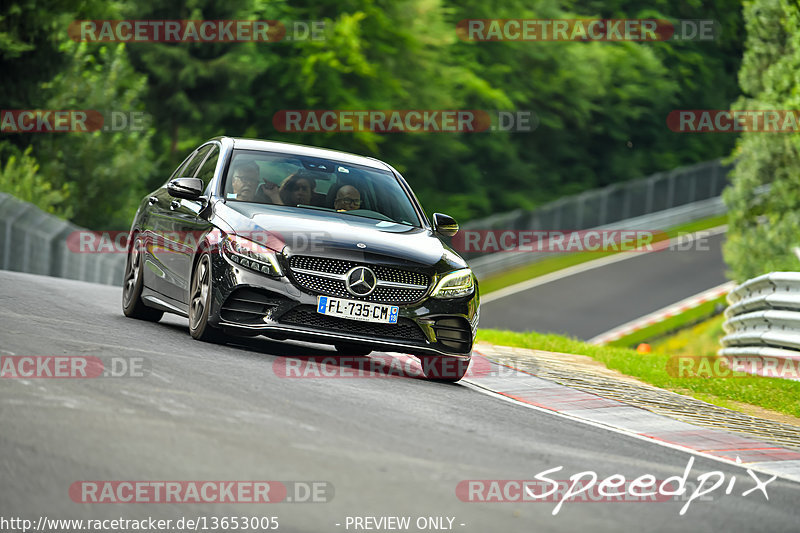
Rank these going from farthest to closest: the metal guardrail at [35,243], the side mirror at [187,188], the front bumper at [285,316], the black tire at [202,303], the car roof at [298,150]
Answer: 1. the metal guardrail at [35,243]
2. the car roof at [298,150]
3. the side mirror at [187,188]
4. the black tire at [202,303]
5. the front bumper at [285,316]

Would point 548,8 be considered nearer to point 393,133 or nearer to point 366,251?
point 393,133

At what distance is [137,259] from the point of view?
12.4 m

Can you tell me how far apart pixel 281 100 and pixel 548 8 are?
1716 cm

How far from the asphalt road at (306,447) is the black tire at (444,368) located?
34.3 inches

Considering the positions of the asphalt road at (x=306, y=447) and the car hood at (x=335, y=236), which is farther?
the car hood at (x=335, y=236)

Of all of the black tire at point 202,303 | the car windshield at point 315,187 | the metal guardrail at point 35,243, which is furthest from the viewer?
the metal guardrail at point 35,243

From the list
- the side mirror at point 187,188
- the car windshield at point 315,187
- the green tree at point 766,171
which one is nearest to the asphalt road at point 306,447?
the side mirror at point 187,188

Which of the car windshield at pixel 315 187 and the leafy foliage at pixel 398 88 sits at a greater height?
the leafy foliage at pixel 398 88

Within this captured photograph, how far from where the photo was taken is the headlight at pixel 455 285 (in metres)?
10.1

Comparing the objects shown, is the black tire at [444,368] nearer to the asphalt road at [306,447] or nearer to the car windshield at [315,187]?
the asphalt road at [306,447]

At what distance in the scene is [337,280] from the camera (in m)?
9.76

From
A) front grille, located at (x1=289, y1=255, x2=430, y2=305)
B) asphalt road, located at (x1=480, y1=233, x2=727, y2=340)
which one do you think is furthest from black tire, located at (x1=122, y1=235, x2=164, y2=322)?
asphalt road, located at (x1=480, y1=233, x2=727, y2=340)

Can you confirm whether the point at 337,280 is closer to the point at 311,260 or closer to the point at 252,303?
the point at 311,260

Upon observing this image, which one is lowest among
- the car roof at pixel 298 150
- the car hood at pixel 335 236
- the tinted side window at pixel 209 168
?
the car hood at pixel 335 236
